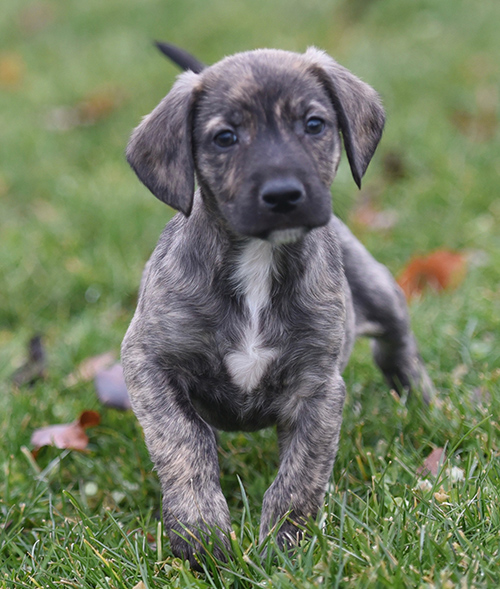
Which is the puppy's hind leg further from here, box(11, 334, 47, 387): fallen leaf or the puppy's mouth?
box(11, 334, 47, 387): fallen leaf

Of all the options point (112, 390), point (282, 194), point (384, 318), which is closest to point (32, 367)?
point (112, 390)

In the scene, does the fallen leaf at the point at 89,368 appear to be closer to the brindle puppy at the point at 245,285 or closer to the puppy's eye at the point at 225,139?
the brindle puppy at the point at 245,285

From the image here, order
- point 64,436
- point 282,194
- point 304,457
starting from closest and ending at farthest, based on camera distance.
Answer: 1. point 282,194
2. point 304,457
3. point 64,436

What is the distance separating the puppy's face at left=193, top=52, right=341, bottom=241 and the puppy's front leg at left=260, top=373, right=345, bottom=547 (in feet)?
2.05

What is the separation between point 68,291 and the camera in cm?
569

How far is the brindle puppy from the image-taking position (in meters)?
2.78

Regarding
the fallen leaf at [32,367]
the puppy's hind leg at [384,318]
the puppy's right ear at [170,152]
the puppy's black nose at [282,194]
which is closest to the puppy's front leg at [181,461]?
the puppy's right ear at [170,152]

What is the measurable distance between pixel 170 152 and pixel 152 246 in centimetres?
325

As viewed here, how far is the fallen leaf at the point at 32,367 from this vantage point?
181 inches

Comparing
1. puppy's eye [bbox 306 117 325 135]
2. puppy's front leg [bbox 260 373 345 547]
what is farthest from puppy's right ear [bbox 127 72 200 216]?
puppy's front leg [bbox 260 373 345 547]

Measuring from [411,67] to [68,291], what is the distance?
4397 millimetres

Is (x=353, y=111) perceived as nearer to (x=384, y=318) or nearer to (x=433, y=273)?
(x=384, y=318)

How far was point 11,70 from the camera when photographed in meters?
9.96

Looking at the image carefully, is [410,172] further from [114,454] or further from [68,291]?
[114,454]
